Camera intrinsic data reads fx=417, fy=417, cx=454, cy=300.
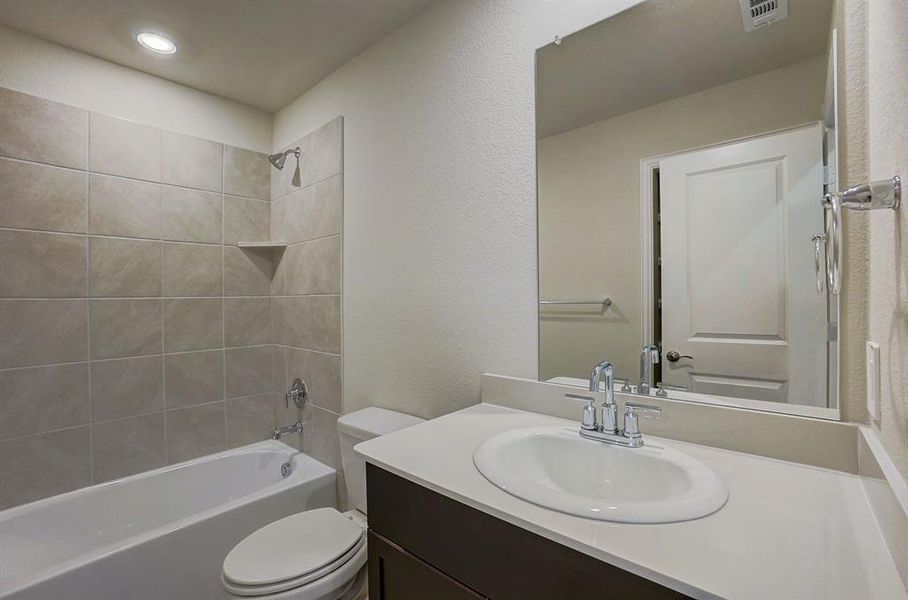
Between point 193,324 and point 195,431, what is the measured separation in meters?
0.58

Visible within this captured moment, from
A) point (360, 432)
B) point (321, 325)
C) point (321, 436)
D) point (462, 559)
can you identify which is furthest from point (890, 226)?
point (321, 436)

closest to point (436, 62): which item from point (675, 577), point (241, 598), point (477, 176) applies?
point (477, 176)

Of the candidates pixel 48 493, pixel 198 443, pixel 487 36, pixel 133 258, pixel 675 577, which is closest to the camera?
pixel 675 577

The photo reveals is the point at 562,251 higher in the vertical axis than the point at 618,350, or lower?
higher

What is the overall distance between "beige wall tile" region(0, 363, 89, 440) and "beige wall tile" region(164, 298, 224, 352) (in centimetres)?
37

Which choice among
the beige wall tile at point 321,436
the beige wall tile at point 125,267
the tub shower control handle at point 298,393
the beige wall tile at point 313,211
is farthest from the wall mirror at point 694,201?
the beige wall tile at point 125,267

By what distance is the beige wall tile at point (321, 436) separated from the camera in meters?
2.13

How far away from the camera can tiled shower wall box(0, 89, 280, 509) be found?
5.86ft

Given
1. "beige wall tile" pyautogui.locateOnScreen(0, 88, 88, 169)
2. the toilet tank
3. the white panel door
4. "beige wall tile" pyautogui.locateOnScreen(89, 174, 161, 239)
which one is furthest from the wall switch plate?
"beige wall tile" pyautogui.locateOnScreen(0, 88, 88, 169)

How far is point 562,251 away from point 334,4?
4.33 feet

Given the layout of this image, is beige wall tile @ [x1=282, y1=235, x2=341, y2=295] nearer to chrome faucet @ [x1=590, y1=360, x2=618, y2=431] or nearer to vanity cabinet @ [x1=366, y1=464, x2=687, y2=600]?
vanity cabinet @ [x1=366, y1=464, x2=687, y2=600]

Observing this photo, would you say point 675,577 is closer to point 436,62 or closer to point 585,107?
point 585,107

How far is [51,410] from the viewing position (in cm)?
184

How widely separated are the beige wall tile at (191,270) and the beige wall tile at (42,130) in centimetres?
53
